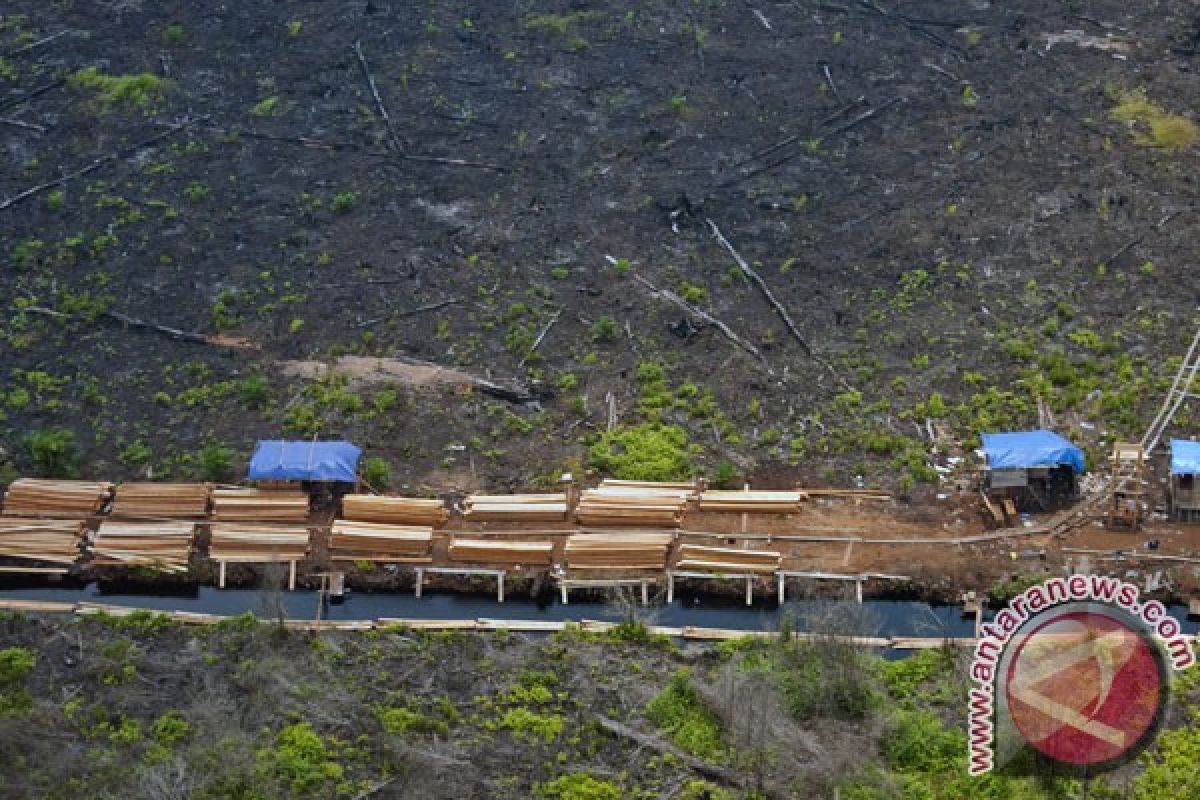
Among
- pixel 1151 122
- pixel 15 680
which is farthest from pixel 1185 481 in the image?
pixel 15 680

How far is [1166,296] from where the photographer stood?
1633 inches

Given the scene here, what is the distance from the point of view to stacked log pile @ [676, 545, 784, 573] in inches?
1345

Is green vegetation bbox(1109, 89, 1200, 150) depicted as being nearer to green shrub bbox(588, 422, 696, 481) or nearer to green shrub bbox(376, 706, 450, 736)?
green shrub bbox(588, 422, 696, 481)

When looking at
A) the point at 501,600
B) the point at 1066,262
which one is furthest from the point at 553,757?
the point at 1066,262

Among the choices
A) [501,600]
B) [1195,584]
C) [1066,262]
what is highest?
[1066,262]

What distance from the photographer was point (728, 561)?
3428cm

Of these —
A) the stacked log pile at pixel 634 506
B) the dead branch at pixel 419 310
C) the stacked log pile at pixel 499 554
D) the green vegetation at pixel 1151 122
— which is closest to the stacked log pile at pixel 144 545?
the stacked log pile at pixel 499 554

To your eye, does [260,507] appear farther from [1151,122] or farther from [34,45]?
[1151,122]

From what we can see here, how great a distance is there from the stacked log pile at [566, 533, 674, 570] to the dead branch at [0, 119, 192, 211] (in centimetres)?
2044

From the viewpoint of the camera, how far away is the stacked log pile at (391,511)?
35.4 m

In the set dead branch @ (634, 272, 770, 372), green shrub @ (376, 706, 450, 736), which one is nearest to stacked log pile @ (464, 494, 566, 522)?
green shrub @ (376, 706, 450, 736)

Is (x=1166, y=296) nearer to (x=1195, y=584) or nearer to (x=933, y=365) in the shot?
(x=933, y=365)

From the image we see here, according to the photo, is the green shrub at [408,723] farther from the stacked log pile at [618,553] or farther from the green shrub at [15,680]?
the green shrub at [15,680]

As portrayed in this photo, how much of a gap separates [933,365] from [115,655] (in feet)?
66.1
